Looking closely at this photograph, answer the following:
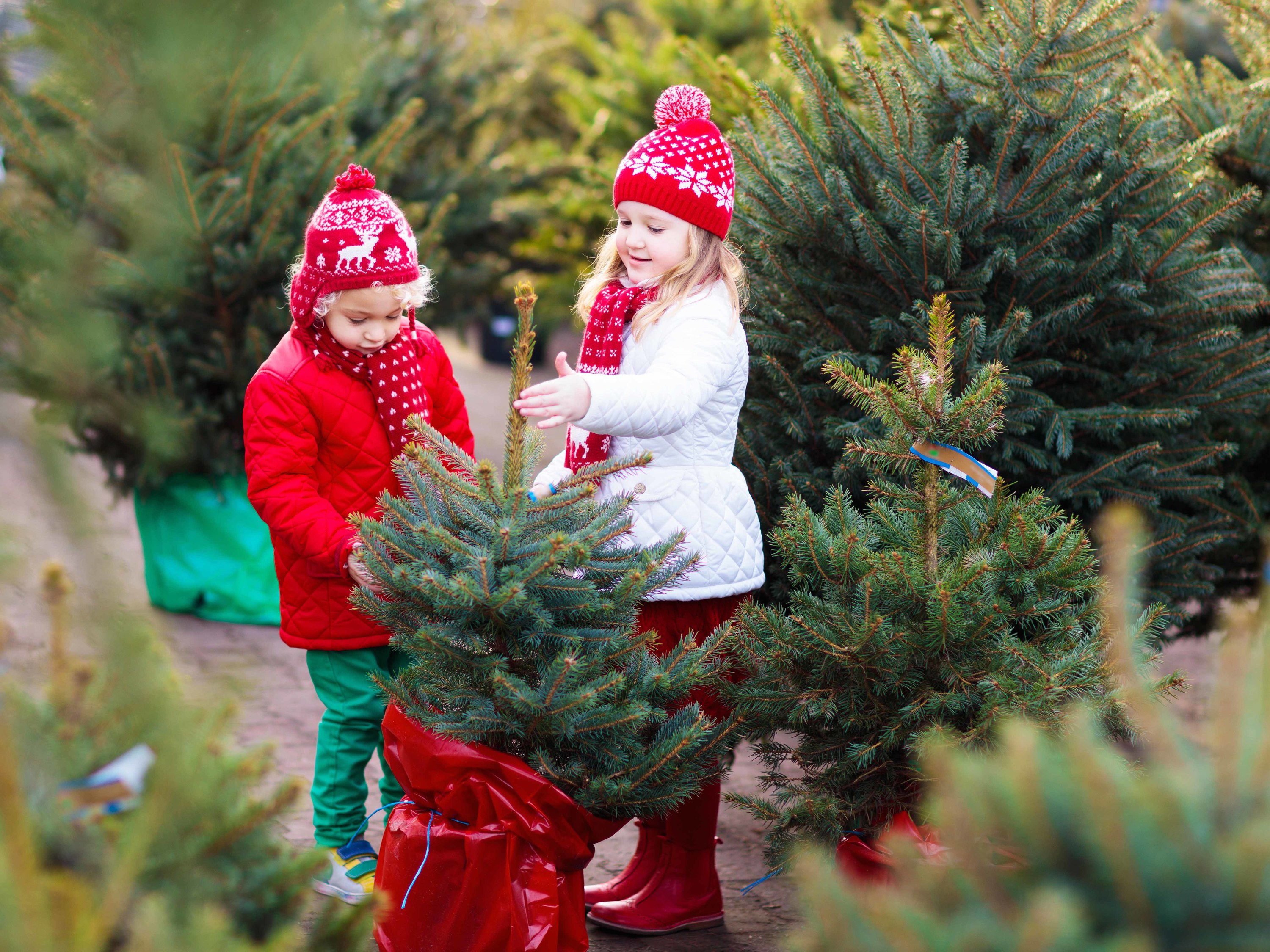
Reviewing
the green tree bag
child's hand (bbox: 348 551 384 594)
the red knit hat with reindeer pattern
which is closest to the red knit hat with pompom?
the red knit hat with reindeer pattern

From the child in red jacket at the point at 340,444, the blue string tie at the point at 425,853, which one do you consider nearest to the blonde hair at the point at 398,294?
the child in red jacket at the point at 340,444

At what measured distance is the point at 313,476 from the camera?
2881 millimetres

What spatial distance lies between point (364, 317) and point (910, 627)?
1531mm

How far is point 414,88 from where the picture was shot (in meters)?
6.91

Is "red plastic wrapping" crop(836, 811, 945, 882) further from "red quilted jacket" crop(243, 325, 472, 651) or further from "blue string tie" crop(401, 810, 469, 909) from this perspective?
"red quilted jacket" crop(243, 325, 472, 651)

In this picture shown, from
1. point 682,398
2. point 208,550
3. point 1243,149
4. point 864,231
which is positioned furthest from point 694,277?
point 208,550

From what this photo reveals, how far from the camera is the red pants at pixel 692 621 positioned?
2.67 m

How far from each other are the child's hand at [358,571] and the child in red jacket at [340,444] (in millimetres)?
27

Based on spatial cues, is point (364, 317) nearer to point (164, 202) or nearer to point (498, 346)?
point (164, 202)

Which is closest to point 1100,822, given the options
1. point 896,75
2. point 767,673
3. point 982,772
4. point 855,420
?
point 982,772

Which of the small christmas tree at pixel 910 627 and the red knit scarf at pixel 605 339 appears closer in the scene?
the small christmas tree at pixel 910 627

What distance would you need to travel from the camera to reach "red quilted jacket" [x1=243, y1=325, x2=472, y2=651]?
2738 mm

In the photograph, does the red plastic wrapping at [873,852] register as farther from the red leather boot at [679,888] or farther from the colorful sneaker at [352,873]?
the colorful sneaker at [352,873]

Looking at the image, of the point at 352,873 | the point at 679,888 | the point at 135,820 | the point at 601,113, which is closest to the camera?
the point at 135,820
